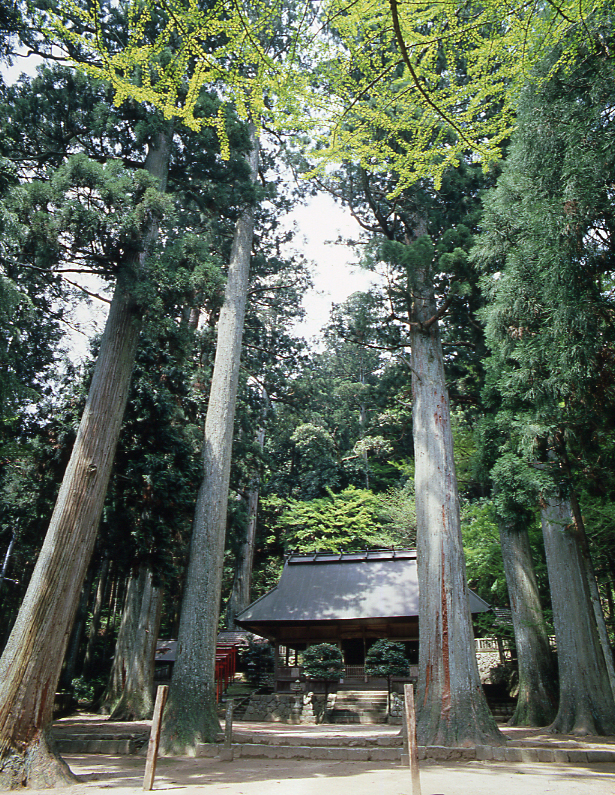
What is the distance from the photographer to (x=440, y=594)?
7012 mm

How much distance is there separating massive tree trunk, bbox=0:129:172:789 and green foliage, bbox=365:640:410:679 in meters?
8.05

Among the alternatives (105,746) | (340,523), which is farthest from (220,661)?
(105,746)

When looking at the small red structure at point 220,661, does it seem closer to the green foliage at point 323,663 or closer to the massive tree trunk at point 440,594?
the green foliage at point 323,663

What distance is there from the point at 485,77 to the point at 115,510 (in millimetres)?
8457

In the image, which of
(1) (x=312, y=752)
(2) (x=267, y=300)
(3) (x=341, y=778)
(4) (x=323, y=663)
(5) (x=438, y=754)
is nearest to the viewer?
(3) (x=341, y=778)

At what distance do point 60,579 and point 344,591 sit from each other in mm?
9873

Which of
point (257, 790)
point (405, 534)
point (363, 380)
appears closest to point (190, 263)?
point (257, 790)

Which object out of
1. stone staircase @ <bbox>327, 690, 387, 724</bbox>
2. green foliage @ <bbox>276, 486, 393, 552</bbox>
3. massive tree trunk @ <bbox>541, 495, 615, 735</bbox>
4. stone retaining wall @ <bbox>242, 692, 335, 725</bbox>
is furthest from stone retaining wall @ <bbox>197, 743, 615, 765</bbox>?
green foliage @ <bbox>276, 486, 393, 552</bbox>

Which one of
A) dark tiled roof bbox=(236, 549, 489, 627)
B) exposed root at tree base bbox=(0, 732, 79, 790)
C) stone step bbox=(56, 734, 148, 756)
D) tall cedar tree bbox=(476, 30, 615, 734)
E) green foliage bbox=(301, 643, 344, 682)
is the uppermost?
tall cedar tree bbox=(476, 30, 615, 734)

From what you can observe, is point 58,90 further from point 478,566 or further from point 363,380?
point 363,380

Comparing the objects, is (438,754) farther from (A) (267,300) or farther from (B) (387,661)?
(A) (267,300)

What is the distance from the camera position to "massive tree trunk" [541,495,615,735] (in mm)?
7414

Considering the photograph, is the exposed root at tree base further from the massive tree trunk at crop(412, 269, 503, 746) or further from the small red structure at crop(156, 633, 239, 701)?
the small red structure at crop(156, 633, 239, 701)

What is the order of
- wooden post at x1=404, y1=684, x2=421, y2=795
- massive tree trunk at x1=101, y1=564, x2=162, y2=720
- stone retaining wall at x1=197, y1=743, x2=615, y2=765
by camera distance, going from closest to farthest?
1. wooden post at x1=404, y1=684, x2=421, y2=795
2. stone retaining wall at x1=197, y1=743, x2=615, y2=765
3. massive tree trunk at x1=101, y1=564, x2=162, y2=720
